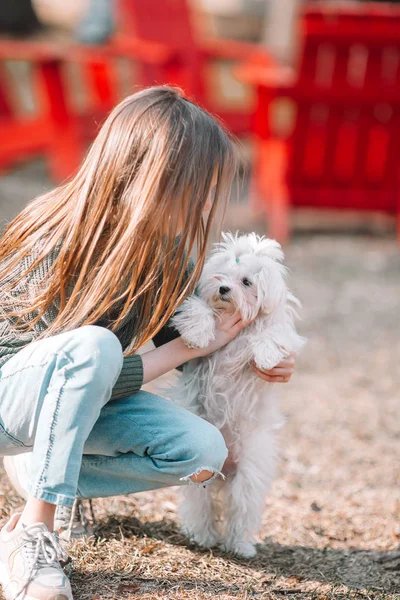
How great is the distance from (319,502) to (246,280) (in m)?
1.26

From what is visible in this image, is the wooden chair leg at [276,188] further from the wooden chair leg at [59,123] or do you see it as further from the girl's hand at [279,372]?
the girl's hand at [279,372]

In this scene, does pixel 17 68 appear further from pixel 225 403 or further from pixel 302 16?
pixel 225 403

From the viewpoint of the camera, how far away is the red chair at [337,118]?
250 inches

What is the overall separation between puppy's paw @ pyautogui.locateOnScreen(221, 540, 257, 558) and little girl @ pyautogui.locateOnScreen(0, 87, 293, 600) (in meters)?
0.36

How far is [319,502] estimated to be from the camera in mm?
3348

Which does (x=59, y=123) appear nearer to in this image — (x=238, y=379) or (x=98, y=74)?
(x=98, y=74)

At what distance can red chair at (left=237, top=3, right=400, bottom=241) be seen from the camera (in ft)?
20.8

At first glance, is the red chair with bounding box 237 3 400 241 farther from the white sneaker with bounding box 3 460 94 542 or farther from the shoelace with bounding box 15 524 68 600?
the shoelace with bounding box 15 524 68 600

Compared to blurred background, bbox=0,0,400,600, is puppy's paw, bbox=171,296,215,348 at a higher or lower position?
higher

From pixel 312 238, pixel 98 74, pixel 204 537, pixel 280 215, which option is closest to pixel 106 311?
pixel 204 537

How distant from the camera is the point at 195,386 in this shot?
264 centimetres

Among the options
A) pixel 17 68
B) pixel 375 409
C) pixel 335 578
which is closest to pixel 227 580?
pixel 335 578

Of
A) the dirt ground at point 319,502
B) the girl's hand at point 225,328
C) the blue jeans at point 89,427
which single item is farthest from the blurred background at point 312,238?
the girl's hand at point 225,328

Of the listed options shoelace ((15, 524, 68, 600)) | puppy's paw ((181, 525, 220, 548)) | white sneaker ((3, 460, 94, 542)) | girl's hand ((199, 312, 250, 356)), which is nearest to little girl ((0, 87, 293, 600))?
shoelace ((15, 524, 68, 600))
